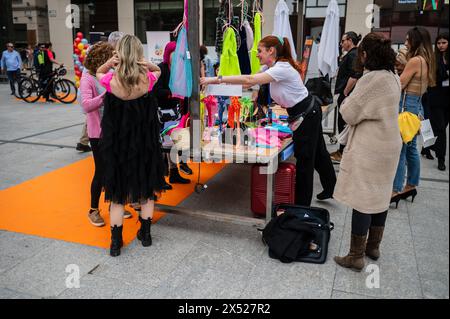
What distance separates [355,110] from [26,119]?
8.71 meters

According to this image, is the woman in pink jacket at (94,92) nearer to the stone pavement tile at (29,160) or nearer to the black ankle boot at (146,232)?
the black ankle boot at (146,232)

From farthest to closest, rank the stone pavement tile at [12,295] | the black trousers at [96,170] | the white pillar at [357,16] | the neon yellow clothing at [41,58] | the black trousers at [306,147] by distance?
the white pillar at [357,16]
the neon yellow clothing at [41,58]
the black trousers at [306,147]
the black trousers at [96,170]
the stone pavement tile at [12,295]

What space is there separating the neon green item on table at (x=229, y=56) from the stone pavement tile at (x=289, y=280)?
5.98ft

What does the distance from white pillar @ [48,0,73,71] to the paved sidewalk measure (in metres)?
23.8

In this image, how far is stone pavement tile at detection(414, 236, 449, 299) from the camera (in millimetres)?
2775

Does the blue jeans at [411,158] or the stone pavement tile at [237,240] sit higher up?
the blue jeans at [411,158]

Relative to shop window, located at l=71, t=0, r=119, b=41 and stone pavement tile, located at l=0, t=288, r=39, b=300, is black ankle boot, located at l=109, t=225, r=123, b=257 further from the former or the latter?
shop window, located at l=71, t=0, r=119, b=41

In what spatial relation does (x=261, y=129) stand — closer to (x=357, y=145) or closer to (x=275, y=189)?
(x=275, y=189)

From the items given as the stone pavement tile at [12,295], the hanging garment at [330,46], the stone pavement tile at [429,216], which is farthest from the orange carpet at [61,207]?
the hanging garment at [330,46]

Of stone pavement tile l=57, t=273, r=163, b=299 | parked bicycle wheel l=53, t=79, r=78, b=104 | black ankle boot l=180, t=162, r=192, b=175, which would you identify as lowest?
stone pavement tile l=57, t=273, r=163, b=299

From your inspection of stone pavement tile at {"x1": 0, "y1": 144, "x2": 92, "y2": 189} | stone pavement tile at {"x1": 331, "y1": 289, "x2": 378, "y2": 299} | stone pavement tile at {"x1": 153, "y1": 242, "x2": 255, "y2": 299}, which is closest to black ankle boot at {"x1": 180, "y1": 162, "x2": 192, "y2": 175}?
stone pavement tile at {"x1": 0, "y1": 144, "x2": 92, "y2": 189}

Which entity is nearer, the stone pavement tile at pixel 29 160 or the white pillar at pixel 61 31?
the stone pavement tile at pixel 29 160

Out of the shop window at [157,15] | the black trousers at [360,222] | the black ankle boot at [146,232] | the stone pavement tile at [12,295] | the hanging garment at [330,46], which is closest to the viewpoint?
the stone pavement tile at [12,295]

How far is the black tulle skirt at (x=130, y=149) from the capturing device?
3121 mm
